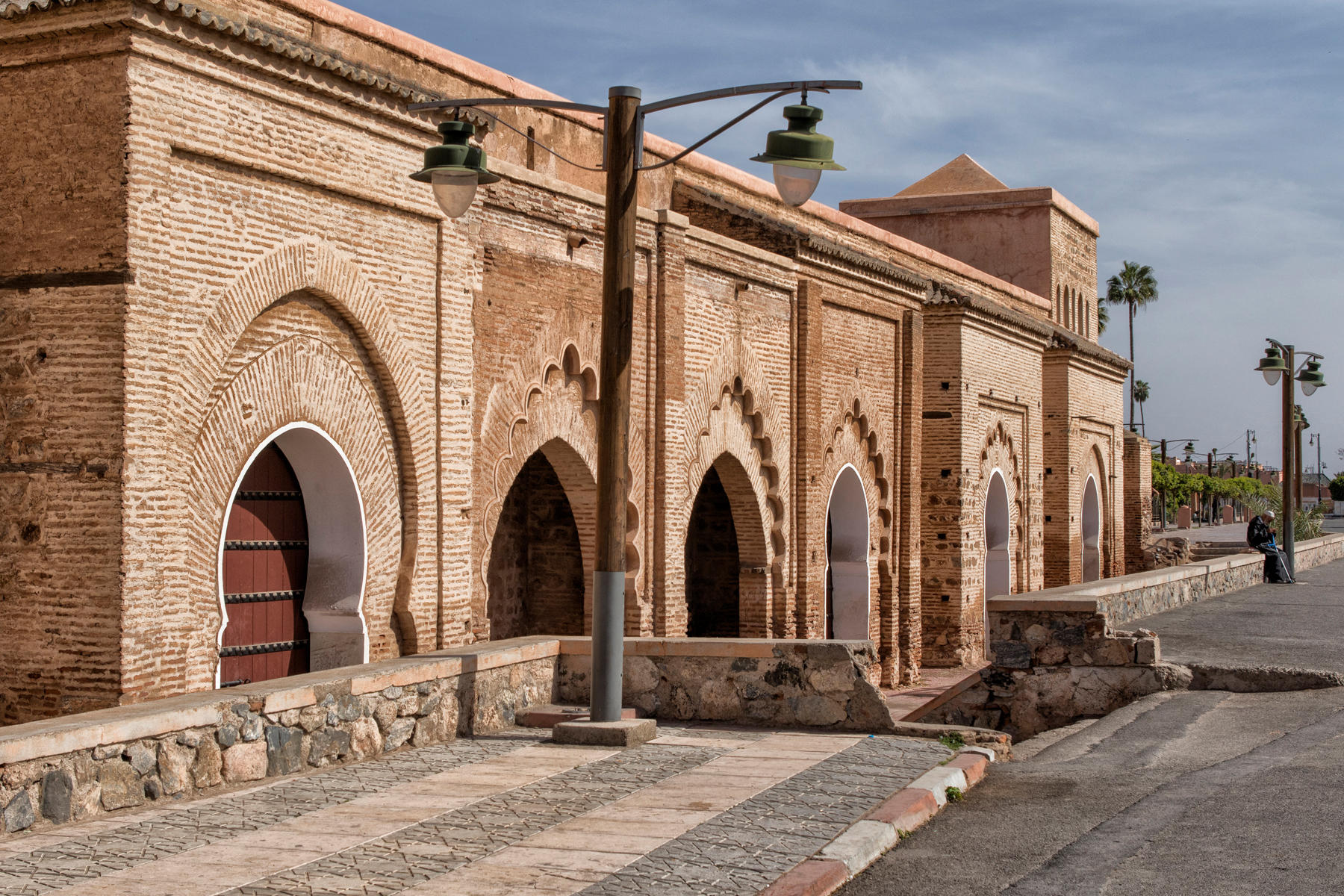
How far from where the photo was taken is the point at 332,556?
10.2 meters

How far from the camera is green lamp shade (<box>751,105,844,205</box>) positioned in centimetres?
789

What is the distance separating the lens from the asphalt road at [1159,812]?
5371mm

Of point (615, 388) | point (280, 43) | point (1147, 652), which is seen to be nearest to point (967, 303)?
point (1147, 652)

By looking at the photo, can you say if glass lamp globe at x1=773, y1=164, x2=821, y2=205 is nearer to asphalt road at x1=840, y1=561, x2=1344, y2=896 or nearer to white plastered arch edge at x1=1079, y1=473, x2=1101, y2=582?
asphalt road at x1=840, y1=561, x2=1344, y2=896

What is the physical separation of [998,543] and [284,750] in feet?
58.1

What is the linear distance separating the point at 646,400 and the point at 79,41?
676 centimetres

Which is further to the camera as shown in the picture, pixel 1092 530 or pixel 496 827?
pixel 1092 530

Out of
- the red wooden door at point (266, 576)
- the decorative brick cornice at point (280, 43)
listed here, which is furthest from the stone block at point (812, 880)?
the decorative brick cornice at point (280, 43)

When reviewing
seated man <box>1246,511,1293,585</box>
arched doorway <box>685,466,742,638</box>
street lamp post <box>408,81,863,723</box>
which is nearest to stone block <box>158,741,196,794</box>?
street lamp post <box>408,81,863,723</box>

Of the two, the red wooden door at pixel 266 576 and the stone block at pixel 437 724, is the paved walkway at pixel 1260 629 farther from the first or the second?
the red wooden door at pixel 266 576

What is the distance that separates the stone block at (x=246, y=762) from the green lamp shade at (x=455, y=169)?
3281 mm

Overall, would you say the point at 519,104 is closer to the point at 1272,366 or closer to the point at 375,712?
the point at 375,712

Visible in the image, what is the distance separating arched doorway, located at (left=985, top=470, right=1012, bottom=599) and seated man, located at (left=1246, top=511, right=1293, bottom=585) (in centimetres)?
448

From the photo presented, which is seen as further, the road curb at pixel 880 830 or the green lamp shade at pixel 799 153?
the green lamp shade at pixel 799 153
